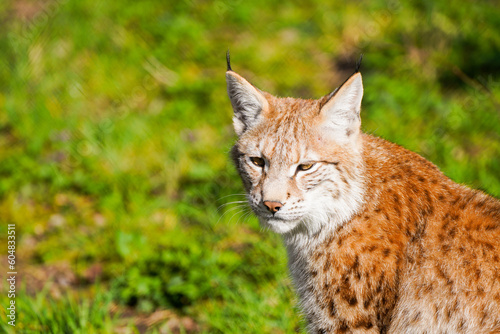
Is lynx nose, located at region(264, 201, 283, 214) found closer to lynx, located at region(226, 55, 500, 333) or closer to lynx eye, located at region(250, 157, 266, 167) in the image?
lynx, located at region(226, 55, 500, 333)

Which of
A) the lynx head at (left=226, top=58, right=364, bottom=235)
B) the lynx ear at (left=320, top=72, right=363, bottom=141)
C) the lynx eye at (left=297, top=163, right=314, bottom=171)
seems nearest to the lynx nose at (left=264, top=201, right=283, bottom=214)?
the lynx head at (left=226, top=58, right=364, bottom=235)

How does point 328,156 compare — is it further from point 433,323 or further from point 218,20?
point 218,20

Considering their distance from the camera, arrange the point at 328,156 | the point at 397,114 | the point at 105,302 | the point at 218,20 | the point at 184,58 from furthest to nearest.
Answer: the point at 218,20
the point at 184,58
the point at 397,114
the point at 105,302
the point at 328,156

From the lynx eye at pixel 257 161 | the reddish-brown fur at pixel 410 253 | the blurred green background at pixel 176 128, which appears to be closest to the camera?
the reddish-brown fur at pixel 410 253

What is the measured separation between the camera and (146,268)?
15.2 ft

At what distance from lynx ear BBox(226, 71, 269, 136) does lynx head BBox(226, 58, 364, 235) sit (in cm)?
1

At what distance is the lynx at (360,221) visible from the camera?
2.87 meters

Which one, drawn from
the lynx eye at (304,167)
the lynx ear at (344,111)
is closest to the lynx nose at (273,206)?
the lynx eye at (304,167)

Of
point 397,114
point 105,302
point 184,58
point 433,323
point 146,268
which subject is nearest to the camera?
point 433,323

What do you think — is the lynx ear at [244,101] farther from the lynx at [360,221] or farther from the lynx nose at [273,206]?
the lynx nose at [273,206]

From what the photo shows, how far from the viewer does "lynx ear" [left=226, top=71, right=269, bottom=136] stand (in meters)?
3.41

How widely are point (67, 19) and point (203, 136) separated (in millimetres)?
2782

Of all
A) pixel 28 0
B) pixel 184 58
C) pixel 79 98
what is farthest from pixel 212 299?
pixel 28 0

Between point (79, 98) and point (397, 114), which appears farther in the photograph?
point (79, 98)
